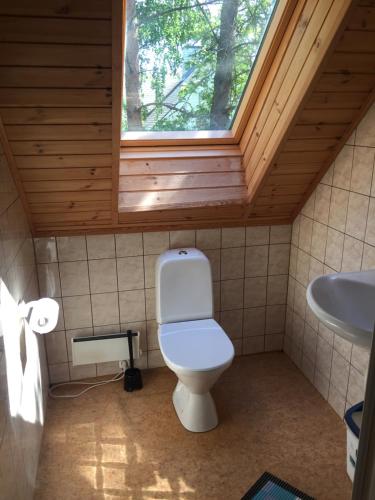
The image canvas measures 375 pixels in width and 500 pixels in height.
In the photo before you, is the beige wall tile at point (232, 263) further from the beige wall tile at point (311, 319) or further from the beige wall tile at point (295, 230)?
the beige wall tile at point (311, 319)

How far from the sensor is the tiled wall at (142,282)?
2533mm

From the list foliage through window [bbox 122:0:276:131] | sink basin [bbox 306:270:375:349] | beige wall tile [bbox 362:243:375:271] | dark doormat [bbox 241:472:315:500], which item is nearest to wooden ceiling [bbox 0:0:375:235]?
foliage through window [bbox 122:0:276:131]

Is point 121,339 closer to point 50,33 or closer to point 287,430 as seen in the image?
point 287,430

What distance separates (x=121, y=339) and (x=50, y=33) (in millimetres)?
1848

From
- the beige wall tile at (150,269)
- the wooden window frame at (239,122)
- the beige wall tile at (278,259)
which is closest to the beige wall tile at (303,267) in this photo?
the beige wall tile at (278,259)

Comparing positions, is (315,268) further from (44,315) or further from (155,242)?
(44,315)

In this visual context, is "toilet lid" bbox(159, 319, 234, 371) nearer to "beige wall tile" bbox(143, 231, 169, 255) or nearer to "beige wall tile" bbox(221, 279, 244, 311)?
"beige wall tile" bbox(221, 279, 244, 311)

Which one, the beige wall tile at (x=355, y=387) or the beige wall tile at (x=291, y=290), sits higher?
the beige wall tile at (x=291, y=290)

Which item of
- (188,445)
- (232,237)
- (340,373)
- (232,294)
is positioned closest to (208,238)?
(232,237)

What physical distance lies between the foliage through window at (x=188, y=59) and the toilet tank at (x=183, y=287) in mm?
764

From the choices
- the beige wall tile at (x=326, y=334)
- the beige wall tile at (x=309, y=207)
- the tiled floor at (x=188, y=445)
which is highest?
the beige wall tile at (x=309, y=207)

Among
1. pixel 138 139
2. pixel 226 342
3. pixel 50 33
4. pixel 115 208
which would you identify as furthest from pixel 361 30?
pixel 226 342

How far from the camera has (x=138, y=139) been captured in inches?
91.6

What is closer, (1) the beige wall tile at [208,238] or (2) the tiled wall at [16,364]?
(2) the tiled wall at [16,364]
